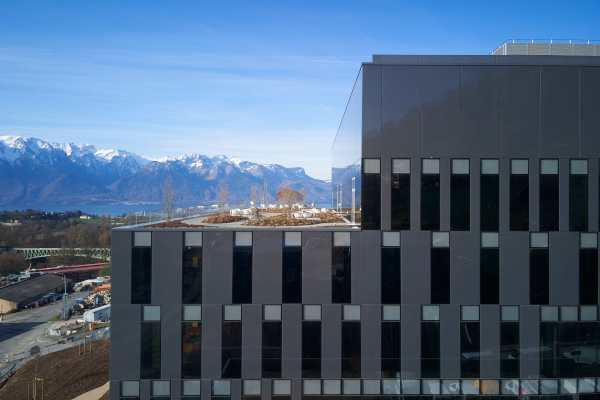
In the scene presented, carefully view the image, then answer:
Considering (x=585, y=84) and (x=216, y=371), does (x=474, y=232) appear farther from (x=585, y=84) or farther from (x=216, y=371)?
(x=216, y=371)

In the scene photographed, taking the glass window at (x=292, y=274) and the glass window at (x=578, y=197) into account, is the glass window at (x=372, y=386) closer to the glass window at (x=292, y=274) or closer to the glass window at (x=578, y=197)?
the glass window at (x=292, y=274)

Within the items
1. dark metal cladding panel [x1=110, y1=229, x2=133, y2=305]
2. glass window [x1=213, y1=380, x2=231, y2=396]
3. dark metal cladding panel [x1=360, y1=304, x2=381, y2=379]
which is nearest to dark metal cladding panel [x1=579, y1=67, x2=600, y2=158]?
dark metal cladding panel [x1=360, y1=304, x2=381, y2=379]

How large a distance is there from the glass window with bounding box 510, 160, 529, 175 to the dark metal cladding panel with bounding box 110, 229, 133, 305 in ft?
53.4

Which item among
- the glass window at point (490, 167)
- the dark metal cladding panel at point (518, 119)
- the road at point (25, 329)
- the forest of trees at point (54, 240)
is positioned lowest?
the road at point (25, 329)

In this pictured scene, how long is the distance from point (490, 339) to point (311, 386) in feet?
25.3

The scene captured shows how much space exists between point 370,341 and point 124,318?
1015cm

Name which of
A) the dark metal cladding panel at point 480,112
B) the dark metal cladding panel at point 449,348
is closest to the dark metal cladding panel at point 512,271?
the dark metal cladding panel at point 449,348

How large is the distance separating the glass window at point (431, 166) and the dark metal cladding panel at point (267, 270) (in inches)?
263

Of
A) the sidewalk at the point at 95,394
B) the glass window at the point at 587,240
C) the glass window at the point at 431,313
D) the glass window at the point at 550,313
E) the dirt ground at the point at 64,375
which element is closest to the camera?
the glass window at the point at 431,313

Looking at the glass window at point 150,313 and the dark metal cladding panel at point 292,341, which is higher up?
the glass window at point 150,313

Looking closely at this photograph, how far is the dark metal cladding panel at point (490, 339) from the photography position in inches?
561

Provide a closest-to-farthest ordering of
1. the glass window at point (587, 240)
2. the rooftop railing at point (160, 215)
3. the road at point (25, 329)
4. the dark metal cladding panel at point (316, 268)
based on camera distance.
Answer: the dark metal cladding panel at point (316, 268) < the glass window at point (587, 240) < the rooftop railing at point (160, 215) < the road at point (25, 329)

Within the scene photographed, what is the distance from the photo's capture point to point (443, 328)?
46.6 ft

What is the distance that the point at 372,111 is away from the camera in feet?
47.1
